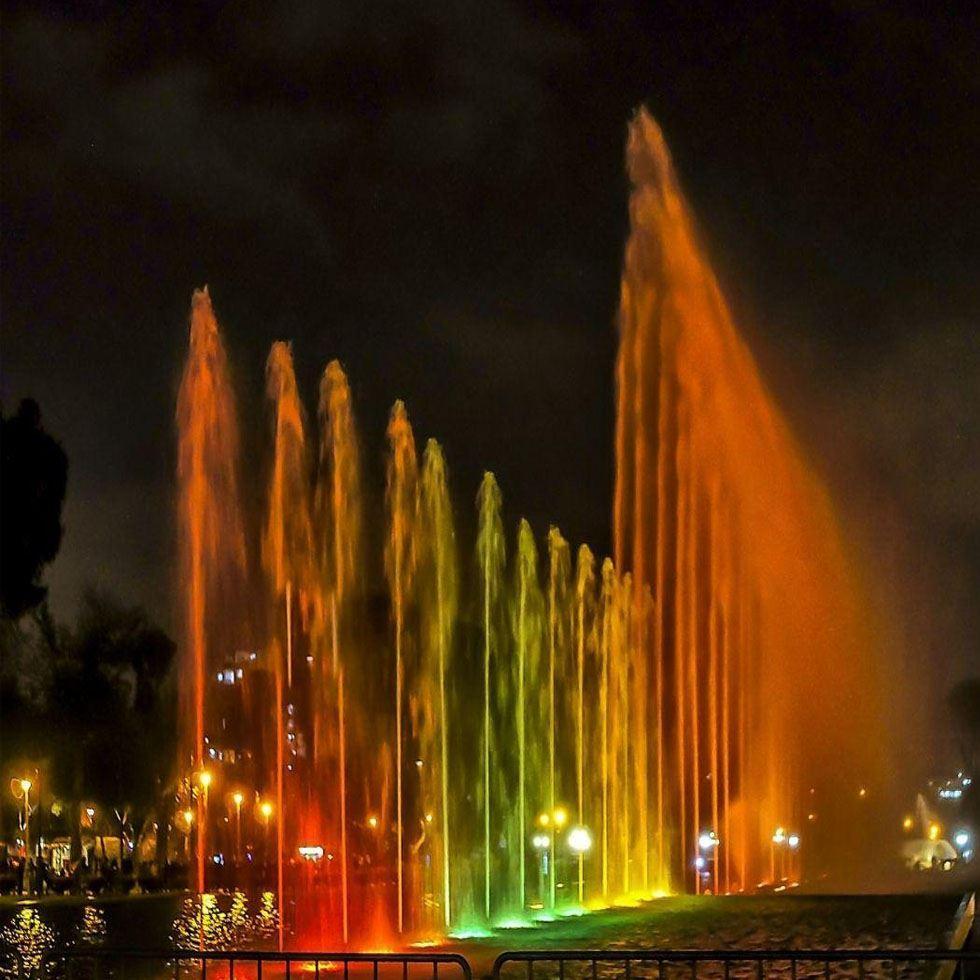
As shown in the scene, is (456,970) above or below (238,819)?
below

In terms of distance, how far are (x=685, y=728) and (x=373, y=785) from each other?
2131 centimetres

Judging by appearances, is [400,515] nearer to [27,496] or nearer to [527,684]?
[527,684]

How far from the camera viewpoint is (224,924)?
32688 mm

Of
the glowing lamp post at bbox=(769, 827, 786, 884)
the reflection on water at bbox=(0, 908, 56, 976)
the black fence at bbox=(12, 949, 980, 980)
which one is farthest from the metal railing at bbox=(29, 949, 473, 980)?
the glowing lamp post at bbox=(769, 827, 786, 884)

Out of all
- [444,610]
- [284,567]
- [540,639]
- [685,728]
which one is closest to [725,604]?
[685,728]

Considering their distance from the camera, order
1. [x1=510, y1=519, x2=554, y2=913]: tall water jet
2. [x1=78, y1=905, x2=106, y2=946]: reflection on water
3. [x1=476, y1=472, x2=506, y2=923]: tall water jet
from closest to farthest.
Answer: [x1=78, y1=905, x2=106, y2=946]: reflection on water → [x1=476, y1=472, x2=506, y2=923]: tall water jet → [x1=510, y1=519, x2=554, y2=913]: tall water jet

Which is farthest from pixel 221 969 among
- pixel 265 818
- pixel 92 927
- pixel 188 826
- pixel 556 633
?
pixel 188 826

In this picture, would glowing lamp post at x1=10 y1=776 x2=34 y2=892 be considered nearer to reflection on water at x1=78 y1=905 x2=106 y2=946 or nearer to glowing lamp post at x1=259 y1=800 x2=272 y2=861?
glowing lamp post at x1=259 y1=800 x2=272 y2=861

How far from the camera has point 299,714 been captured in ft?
233

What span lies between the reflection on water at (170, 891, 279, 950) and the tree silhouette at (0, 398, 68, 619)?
8659 mm

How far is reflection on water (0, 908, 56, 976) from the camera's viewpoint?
720 inches

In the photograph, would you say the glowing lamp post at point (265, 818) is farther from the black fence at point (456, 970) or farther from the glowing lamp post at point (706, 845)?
the black fence at point (456, 970)

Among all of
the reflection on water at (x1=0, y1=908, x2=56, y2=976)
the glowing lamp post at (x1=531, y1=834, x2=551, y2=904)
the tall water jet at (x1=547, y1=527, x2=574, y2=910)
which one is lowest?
the reflection on water at (x1=0, y1=908, x2=56, y2=976)

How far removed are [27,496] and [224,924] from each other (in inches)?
476
